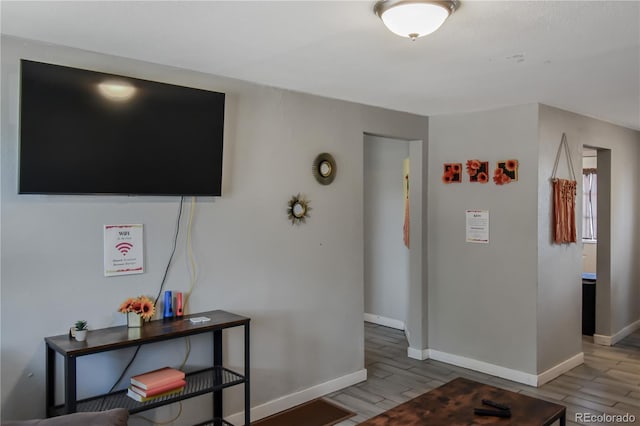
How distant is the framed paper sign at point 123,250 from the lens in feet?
9.03

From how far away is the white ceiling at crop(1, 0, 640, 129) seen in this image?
6.95ft

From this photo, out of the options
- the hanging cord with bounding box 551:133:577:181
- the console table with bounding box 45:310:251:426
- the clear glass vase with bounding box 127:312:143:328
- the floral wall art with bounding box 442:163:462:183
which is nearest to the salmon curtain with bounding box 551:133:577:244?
the hanging cord with bounding box 551:133:577:181

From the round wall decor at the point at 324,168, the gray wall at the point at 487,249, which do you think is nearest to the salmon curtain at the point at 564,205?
the gray wall at the point at 487,249

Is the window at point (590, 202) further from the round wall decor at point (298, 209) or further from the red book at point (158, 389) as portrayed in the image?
the red book at point (158, 389)

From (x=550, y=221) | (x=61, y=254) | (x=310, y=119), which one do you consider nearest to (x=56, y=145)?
(x=61, y=254)

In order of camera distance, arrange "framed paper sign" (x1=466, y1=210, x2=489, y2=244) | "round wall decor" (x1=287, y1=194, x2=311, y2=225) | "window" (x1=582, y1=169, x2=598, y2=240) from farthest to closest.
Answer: "window" (x1=582, y1=169, x2=598, y2=240) < "framed paper sign" (x1=466, y1=210, x2=489, y2=244) < "round wall decor" (x1=287, y1=194, x2=311, y2=225)

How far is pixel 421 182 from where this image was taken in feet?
15.4

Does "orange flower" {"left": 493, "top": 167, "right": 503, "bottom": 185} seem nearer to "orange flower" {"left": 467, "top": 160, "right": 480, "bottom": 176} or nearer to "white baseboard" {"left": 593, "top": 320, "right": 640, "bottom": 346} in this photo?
"orange flower" {"left": 467, "top": 160, "right": 480, "bottom": 176}

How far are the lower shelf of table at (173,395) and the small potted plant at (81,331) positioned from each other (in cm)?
37

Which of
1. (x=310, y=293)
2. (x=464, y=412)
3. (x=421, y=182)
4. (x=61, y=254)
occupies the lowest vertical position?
(x=464, y=412)

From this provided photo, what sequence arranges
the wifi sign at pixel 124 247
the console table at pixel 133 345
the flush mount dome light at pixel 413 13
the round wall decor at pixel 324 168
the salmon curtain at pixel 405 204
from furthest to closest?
the salmon curtain at pixel 405 204
the round wall decor at pixel 324 168
the wifi sign at pixel 124 247
the console table at pixel 133 345
the flush mount dome light at pixel 413 13

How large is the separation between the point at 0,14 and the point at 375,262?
4704 mm

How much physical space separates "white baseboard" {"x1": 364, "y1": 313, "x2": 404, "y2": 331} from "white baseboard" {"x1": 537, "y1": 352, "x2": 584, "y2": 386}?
1.84 m

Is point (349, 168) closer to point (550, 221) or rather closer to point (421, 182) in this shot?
point (421, 182)
